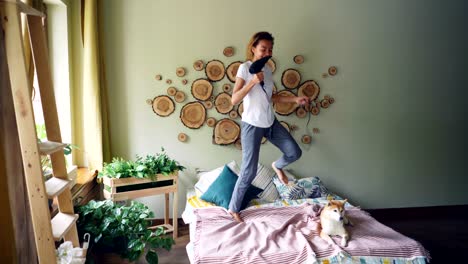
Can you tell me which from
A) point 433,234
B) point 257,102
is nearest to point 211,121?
point 257,102

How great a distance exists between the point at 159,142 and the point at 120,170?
0.60 meters

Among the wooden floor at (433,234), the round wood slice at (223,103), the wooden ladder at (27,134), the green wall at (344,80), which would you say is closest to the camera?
the wooden ladder at (27,134)

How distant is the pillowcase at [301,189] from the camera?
274 centimetres

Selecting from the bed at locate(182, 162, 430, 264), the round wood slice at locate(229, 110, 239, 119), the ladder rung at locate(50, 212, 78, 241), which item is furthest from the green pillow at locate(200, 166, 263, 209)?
the ladder rung at locate(50, 212, 78, 241)

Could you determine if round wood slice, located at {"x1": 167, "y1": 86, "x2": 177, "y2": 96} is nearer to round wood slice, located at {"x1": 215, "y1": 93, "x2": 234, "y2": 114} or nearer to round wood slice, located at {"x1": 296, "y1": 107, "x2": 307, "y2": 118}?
round wood slice, located at {"x1": 215, "y1": 93, "x2": 234, "y2": 114}

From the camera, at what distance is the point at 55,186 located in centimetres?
130

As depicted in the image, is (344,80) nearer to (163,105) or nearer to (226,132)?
(226,132)

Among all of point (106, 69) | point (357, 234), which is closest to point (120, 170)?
point (106, 69)

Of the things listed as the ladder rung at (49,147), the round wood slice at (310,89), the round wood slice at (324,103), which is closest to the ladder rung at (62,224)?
the ladder rung at (49,147)

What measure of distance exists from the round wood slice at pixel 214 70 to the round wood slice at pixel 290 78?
2.09 feet

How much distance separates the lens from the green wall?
2.88m

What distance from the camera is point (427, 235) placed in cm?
286

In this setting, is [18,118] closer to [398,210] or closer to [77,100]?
[77,100]

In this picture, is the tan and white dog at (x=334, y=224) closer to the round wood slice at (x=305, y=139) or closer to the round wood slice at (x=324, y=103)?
the round wood slice at (x=305, y=139)
